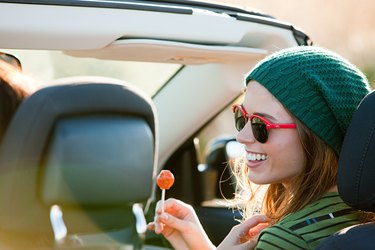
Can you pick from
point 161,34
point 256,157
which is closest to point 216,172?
point 161,34

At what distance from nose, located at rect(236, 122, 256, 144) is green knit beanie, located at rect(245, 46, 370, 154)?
0.13 meters

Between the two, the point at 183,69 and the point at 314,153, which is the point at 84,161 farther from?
the point at 183,69

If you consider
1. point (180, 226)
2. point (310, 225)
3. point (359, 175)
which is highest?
point (359, 175)

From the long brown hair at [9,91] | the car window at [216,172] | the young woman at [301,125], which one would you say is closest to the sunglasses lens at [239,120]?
the young woman at [301,125]

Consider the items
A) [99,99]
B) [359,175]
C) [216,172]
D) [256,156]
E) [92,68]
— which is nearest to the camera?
[359,175]

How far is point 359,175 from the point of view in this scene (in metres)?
2.12

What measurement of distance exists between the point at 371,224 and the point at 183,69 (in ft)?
5.90

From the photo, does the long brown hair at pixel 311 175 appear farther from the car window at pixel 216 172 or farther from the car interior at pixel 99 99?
the car window at pixel 216 172

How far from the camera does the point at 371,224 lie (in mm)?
2146

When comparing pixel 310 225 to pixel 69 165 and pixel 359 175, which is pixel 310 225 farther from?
pixel 69 165

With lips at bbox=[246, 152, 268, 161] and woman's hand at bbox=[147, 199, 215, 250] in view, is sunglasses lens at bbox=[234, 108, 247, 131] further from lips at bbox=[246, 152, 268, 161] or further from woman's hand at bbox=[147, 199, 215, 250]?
woman's hand at bbox=[147, 199, 215, 250]

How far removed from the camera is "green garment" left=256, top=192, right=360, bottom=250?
2252mm

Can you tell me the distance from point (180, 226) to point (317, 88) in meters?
0.62

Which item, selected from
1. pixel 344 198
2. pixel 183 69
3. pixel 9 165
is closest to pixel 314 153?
pixel 344 198
